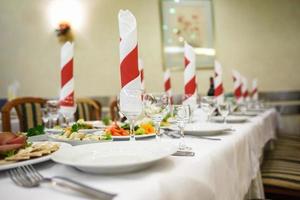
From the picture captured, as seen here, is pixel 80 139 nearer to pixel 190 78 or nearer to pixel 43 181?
pixel 43 181

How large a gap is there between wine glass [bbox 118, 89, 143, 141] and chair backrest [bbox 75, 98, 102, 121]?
58.1 inches

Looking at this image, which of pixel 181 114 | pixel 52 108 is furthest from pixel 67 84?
pixel 181 114

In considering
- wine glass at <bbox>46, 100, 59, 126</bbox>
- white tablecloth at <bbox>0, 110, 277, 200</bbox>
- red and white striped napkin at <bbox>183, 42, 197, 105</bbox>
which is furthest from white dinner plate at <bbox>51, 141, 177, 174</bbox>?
red and white striped napkin at <bbox>183, 42, 197, 105</bbox>

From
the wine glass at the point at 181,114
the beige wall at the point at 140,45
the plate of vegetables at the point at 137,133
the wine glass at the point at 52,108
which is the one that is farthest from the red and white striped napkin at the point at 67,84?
the beige wall at the point at 140,45

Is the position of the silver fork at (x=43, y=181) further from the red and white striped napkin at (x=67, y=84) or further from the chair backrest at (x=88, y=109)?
the chair backrest at (x=88, y=109)

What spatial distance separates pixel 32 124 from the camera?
1921mm

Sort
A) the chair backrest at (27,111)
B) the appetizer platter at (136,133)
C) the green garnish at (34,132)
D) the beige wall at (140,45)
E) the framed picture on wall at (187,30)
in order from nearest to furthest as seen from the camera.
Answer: the appetizer platter at (136,133) < the green garnish at (34,132) < the chair backrest at (27,111) < the beige wall at (140,45) < the framed picture on wall at (187,30)

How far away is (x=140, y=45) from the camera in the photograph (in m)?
4.08

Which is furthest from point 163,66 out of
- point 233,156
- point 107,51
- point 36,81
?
point 233,156

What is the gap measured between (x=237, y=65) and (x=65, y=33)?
247 cm

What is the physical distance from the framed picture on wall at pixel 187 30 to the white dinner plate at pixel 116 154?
11.0ft

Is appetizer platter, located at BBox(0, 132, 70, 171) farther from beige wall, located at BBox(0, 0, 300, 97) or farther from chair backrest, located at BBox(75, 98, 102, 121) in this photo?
beige wall, located at BBox(0, 0, 300, 97)

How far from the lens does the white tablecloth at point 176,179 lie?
0.46 metres

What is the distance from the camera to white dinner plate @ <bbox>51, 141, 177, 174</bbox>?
0.54 metres
